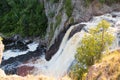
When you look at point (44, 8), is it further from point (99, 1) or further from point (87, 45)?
point (87, 45)

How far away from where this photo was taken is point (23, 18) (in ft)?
190

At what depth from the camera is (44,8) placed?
5709cm

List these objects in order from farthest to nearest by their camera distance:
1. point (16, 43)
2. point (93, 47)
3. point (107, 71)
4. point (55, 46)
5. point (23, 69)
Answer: point (16, 43), point (55, 46), point (23, 69), point (93, 47), point (107, 71)

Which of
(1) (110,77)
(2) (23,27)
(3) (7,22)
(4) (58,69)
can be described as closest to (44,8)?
(2) (23,27)

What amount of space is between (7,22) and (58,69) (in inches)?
1194

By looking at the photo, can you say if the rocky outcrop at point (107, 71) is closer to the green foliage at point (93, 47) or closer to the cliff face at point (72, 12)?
the green foliage at point (93, 47)

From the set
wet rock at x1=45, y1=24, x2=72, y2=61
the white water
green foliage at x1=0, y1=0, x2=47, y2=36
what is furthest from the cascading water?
green foliage at x1=0, y1=0, x2=47, y2=36

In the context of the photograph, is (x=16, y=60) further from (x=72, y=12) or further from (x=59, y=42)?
(x=72, y=12)

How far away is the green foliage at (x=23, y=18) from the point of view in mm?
56031

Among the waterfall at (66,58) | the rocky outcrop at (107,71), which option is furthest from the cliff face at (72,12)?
the rocky outcrop at (107,71)

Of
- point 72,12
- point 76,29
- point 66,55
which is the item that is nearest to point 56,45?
point 72,12

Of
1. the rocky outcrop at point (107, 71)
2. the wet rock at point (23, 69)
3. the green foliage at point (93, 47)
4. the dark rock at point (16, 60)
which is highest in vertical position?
the rocky outcrop at point (107, 71)

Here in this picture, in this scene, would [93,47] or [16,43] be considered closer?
[93,47]

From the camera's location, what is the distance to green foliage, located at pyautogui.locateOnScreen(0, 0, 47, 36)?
56031 millimetres
